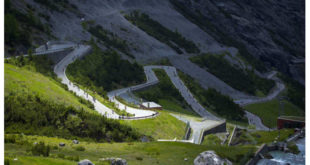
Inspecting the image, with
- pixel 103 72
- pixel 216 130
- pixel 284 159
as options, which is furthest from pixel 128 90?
pixel 284 159

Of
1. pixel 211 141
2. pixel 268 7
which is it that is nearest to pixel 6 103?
pixel 211 141

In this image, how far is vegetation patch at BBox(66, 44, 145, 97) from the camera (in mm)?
56394

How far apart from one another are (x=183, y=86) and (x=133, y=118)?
126 feet

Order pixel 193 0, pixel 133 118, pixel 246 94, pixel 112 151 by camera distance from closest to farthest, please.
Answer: pixel 112 151 → pixel 133 118 → pixel 246 94 → pixel 193 0

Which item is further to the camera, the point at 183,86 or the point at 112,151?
the point at 183,86

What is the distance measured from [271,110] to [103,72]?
42.2 m

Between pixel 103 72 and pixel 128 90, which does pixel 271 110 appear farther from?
pixel 103 72

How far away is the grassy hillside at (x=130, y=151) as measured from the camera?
22881 millimetres

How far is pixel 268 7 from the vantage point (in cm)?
18512

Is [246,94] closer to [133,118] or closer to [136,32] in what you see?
[136,32]

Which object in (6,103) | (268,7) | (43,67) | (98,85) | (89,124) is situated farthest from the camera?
(268,7)

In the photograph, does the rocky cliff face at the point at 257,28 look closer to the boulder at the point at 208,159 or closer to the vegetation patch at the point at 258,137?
the vegetation patch at the point at 258,137

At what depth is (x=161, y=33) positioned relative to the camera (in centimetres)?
11312

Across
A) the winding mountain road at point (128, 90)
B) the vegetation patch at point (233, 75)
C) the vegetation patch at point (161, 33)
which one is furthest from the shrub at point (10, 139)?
the vegetation patch at point (161, 33)
